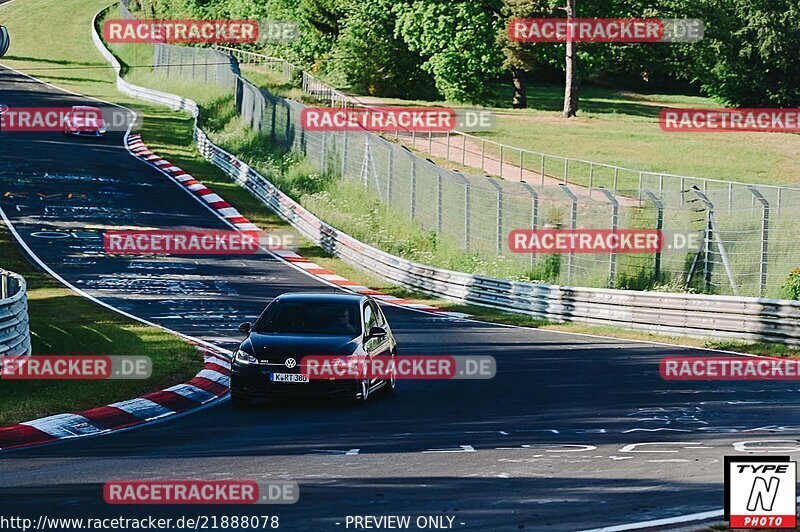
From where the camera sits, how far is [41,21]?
105625mm

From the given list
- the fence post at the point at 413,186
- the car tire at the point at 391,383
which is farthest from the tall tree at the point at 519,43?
the car tire at the point at 391,383

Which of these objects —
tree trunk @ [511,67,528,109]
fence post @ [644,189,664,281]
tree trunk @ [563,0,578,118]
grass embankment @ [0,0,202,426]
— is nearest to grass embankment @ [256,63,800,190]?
tree trunk @ [563,0,578,118]

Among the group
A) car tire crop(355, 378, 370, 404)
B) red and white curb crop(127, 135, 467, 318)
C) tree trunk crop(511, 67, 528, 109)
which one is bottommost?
red and white curb crop(127, 135, 467, 318)

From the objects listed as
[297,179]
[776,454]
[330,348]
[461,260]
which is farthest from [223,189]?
[776,454]

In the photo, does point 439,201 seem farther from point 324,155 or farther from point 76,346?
point 76,346

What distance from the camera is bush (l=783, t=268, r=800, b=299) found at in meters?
25.5

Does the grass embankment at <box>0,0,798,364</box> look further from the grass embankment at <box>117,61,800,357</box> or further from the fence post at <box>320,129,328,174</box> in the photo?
the fence post at <box>320,129,328,174</box>

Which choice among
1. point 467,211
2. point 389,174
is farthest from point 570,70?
point 467,211

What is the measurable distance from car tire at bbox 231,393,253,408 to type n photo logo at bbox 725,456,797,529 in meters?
9.00

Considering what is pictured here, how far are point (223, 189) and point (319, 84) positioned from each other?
773 inches

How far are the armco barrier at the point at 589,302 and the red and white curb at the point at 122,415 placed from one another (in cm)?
976

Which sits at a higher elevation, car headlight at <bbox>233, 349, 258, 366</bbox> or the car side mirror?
the car side mirror

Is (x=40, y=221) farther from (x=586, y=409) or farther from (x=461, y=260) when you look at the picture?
(x=586, y=409)

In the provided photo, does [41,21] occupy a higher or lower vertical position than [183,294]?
higher
